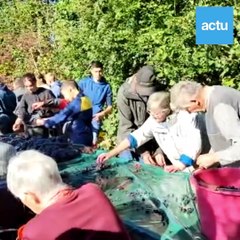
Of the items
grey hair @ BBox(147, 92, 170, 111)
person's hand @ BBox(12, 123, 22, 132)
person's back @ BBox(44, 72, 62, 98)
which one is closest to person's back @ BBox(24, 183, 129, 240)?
grey hair @ BBox(147, 92, 170, 111)

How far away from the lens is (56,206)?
2697 millimetres

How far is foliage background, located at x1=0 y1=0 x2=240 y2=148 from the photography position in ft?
21.9

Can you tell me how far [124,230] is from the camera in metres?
2.82

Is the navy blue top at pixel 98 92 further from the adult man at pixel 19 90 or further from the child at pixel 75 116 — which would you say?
the child at pixel 75 116

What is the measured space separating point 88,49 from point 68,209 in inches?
273

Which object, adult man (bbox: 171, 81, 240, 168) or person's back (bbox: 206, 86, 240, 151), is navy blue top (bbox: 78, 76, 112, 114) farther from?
person's back (bbox: 206, 86, 240, 151)

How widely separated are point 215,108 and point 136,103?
178cm

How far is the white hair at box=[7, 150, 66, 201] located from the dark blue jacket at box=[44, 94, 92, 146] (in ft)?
11.6

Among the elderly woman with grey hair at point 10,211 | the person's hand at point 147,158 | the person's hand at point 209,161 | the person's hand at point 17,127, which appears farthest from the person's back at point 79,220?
the person's hand at point 17,127

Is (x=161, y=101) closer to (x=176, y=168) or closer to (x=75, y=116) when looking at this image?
(x=176, y=168)

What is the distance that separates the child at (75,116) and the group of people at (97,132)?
0.03 feet

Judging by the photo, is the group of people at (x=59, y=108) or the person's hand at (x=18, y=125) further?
the person's hand at (x=18, y=125)

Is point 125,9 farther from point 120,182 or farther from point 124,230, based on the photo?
point 124,230

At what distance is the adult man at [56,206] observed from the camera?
8.75 feet
